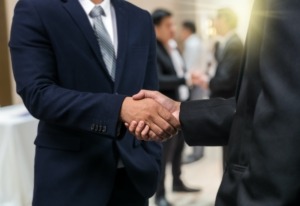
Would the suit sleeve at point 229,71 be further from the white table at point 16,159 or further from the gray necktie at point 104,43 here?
the gray necktie at point 104,43

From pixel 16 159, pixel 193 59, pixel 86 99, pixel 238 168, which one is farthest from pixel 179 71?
pixel 238 168

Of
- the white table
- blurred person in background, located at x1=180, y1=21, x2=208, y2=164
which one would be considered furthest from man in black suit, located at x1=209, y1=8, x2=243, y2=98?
the white table

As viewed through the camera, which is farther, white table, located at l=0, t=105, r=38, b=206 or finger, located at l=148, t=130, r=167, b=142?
white table, located at l=0, t=105, r=38, b=206

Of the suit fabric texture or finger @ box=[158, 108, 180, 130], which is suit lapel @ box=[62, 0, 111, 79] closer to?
finger @ box=[158, 108, 180, 130]

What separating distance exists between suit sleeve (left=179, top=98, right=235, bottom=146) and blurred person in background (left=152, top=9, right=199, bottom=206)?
2699 millimetres

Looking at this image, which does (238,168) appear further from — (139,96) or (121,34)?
(121,34)

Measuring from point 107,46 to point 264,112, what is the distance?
898 millimetres

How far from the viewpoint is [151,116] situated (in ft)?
6.49

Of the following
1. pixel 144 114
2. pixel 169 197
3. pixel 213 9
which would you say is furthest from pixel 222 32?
pixel 213 9

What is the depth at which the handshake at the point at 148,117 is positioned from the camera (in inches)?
73.1

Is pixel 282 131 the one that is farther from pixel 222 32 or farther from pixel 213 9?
pixel 213 9

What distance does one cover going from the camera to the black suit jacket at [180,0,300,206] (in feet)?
3.52

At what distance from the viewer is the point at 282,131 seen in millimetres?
1080

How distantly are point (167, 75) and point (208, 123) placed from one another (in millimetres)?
2857
